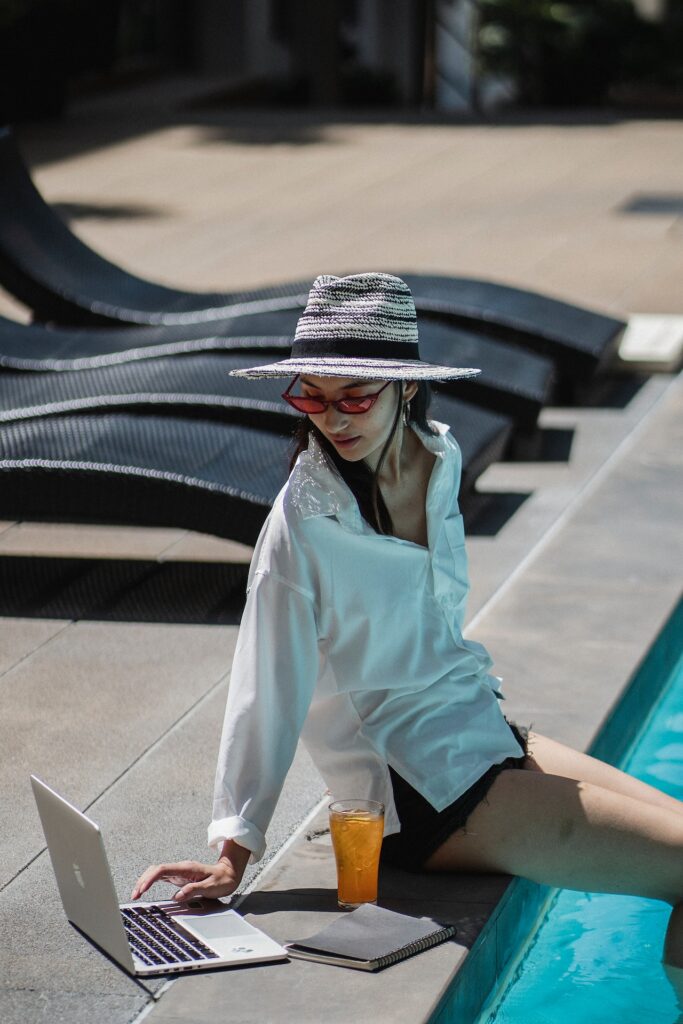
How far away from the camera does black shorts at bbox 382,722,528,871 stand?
3305 millimetres

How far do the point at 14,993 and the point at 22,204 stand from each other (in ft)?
23.5

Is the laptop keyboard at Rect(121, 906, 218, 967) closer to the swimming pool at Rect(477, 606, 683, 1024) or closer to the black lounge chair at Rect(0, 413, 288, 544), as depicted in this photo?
the swimming pool at Rect(477, 606, 683, 1024)

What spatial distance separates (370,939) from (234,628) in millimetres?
2412

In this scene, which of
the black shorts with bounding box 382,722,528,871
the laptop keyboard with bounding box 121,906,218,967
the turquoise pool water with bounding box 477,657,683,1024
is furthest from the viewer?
the turquoise pool water with bounding box 477,657,683,1024

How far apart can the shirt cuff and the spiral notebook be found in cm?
24

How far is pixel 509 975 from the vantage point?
369 centimetres

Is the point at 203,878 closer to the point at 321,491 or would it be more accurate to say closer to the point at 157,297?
the point at 321,491

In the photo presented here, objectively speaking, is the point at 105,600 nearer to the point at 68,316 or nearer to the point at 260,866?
the point at 260,866

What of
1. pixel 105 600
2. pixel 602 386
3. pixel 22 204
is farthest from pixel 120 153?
pixel 105 600

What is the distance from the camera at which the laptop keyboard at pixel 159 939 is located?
314cm

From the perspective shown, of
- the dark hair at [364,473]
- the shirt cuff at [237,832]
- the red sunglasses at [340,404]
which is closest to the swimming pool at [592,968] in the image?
the shirt cuff at [237,832]

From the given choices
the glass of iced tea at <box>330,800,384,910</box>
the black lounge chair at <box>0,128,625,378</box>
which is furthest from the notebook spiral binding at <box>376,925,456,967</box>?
the black lounge chair at <box>0,128,625,378</box>

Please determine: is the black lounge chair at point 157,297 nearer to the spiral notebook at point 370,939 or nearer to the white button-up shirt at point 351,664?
the white button-up shirt at point 351,664

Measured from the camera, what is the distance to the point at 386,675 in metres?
3.30
